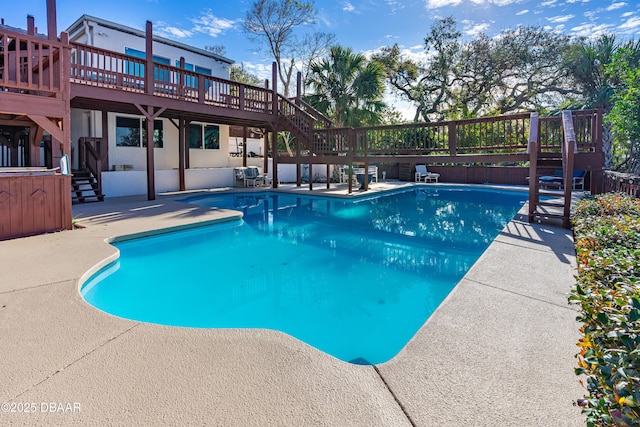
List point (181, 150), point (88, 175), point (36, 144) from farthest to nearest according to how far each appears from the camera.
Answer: point (181, 150), point (88, 175), point (36, 144)

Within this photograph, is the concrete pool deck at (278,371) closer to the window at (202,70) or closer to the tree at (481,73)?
the window at (202,70)

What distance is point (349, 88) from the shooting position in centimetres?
1450

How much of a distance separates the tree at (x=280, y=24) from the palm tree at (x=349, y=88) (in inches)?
189

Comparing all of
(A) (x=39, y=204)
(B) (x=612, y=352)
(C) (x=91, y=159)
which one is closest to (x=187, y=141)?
(C) (x=91, y=159)

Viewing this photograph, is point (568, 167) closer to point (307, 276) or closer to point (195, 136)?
point (307, 276)

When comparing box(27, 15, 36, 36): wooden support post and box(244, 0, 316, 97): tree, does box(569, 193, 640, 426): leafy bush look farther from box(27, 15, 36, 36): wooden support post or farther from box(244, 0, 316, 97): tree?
box(244, 0, 316, 97): tree

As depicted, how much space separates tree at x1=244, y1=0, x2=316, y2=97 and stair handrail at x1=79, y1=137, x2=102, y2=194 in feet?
36.3

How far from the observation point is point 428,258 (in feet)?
19.2

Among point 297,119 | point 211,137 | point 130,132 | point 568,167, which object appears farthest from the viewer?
point 211,137

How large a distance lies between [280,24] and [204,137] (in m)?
8.13

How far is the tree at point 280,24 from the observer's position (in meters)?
18.4

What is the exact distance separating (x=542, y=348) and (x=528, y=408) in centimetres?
74

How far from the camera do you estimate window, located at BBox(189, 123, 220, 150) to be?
47.2 ft

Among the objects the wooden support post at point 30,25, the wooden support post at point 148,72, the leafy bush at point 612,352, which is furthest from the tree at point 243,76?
the leafy bush at point 612,352
